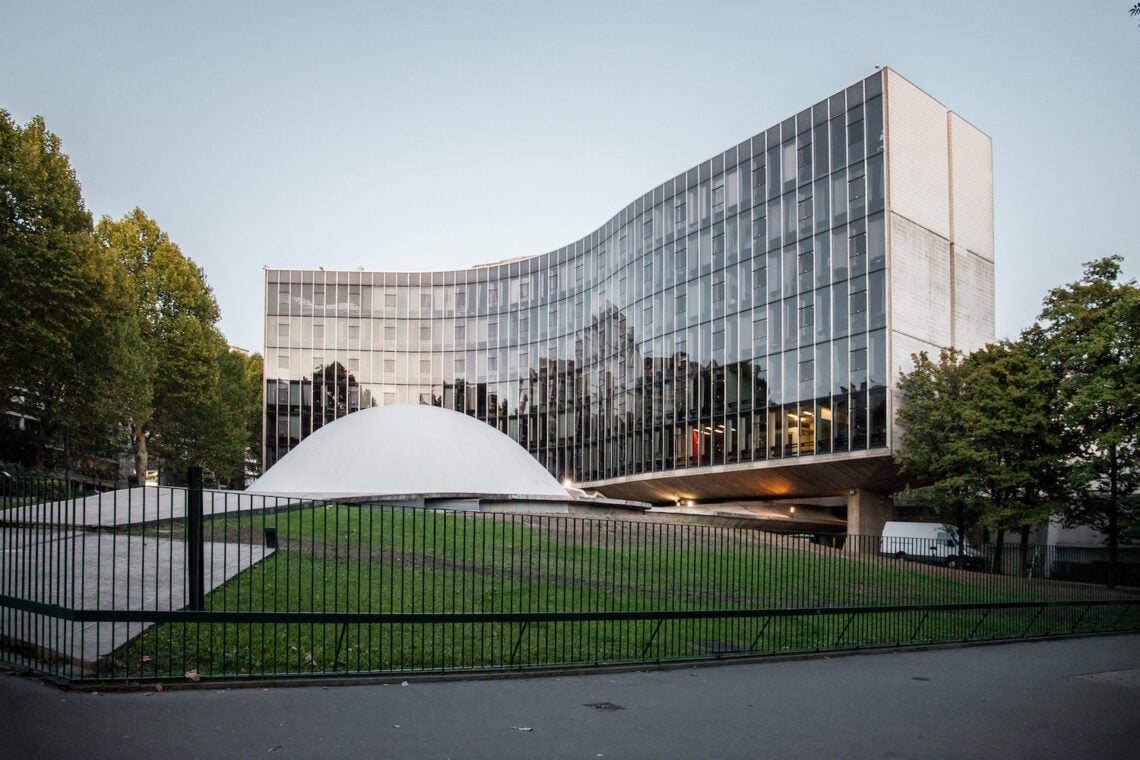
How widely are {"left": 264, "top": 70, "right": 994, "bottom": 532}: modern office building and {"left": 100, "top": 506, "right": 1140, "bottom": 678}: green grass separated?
26.2 m

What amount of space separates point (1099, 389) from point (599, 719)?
26.8 meters

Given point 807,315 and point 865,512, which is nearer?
point 865,512

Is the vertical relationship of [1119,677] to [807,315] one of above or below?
below

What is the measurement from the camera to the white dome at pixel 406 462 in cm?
3144

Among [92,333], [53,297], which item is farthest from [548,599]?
[92,333]

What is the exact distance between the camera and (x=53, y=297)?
33.4 meters

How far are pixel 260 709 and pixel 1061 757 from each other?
6889 millimetres

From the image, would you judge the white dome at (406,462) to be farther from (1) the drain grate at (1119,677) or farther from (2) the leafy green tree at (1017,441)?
(1) the drain grate at (1119,677)

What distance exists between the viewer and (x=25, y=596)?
958cm

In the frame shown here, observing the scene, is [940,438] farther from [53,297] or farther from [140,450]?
[140,450]

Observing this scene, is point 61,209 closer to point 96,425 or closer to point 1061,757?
point 96,425

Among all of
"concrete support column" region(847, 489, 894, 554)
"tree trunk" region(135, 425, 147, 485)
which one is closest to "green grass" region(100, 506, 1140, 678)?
"concrete support column" region(847, 489, 894, 554)

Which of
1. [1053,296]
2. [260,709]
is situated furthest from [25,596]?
[1053,296]

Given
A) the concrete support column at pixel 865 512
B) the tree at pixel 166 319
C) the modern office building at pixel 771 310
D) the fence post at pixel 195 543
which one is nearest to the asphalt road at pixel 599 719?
the fence post at pixel 195 543
